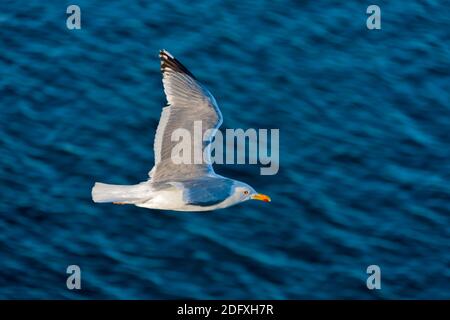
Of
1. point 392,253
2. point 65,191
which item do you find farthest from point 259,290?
point 65,191

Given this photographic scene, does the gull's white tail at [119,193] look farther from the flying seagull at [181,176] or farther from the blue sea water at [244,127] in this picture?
the blue sea water at [244,127]

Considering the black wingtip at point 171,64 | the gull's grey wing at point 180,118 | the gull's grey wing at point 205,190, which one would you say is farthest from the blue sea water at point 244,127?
the black wingtip at point 171,64

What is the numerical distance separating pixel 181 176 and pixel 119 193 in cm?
114

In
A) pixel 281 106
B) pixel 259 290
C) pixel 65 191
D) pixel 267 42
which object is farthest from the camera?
pixel 267 42

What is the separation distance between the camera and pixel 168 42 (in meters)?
26.7

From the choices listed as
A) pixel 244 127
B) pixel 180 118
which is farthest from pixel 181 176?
pixel 244 127

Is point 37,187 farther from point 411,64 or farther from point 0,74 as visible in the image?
point 411,64

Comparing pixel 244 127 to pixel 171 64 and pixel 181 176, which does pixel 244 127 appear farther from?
pixel 181 176

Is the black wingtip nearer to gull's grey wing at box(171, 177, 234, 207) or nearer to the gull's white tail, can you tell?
gull's grey wing at box(171, 177, 234, 207)

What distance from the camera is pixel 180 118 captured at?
1986cm

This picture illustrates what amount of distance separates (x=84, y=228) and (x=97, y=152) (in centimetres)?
195

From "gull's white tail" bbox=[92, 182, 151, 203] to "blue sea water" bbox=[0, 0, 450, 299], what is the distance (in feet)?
10.3

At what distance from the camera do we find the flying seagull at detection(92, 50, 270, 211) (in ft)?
61.0

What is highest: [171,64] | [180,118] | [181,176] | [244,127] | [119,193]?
[244,127]
